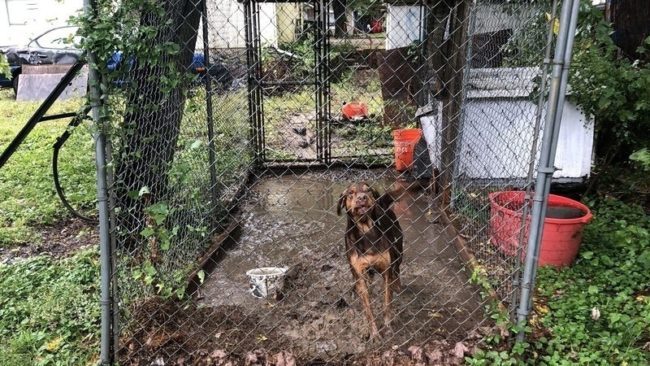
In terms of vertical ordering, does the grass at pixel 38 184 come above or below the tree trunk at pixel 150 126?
below

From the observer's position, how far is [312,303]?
3.65m

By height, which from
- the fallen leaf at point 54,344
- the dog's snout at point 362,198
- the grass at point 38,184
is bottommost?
the fallen leaf at point 54,344

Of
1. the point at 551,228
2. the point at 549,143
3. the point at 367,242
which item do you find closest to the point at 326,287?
the point at 367,242

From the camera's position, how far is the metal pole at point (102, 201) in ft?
7.80

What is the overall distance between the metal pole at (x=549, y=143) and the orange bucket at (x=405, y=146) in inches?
158

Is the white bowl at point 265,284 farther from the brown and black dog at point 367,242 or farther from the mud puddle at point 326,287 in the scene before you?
the brown and black dog at point 367,242

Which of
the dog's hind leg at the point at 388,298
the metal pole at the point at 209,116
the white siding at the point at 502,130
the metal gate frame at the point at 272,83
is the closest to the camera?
the dog's hind leg at the point at 388,298

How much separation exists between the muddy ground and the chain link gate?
0.01 meters

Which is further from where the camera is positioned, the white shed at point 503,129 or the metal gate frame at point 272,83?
the metal gate frame at point 272,83

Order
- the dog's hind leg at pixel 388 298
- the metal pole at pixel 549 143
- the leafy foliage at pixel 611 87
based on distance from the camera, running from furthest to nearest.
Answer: the leafy foliage at pixel 611 87, the dog's hind leg at pixel 388 298, the metal pole at pixel 549 143

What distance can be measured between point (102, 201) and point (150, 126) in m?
0.66

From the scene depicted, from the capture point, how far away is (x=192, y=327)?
3.18 metres

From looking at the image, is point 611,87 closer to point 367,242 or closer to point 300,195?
point 367,242

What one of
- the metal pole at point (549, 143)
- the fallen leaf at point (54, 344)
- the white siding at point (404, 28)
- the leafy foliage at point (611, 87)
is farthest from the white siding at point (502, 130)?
the white siding at point (404, 28)
